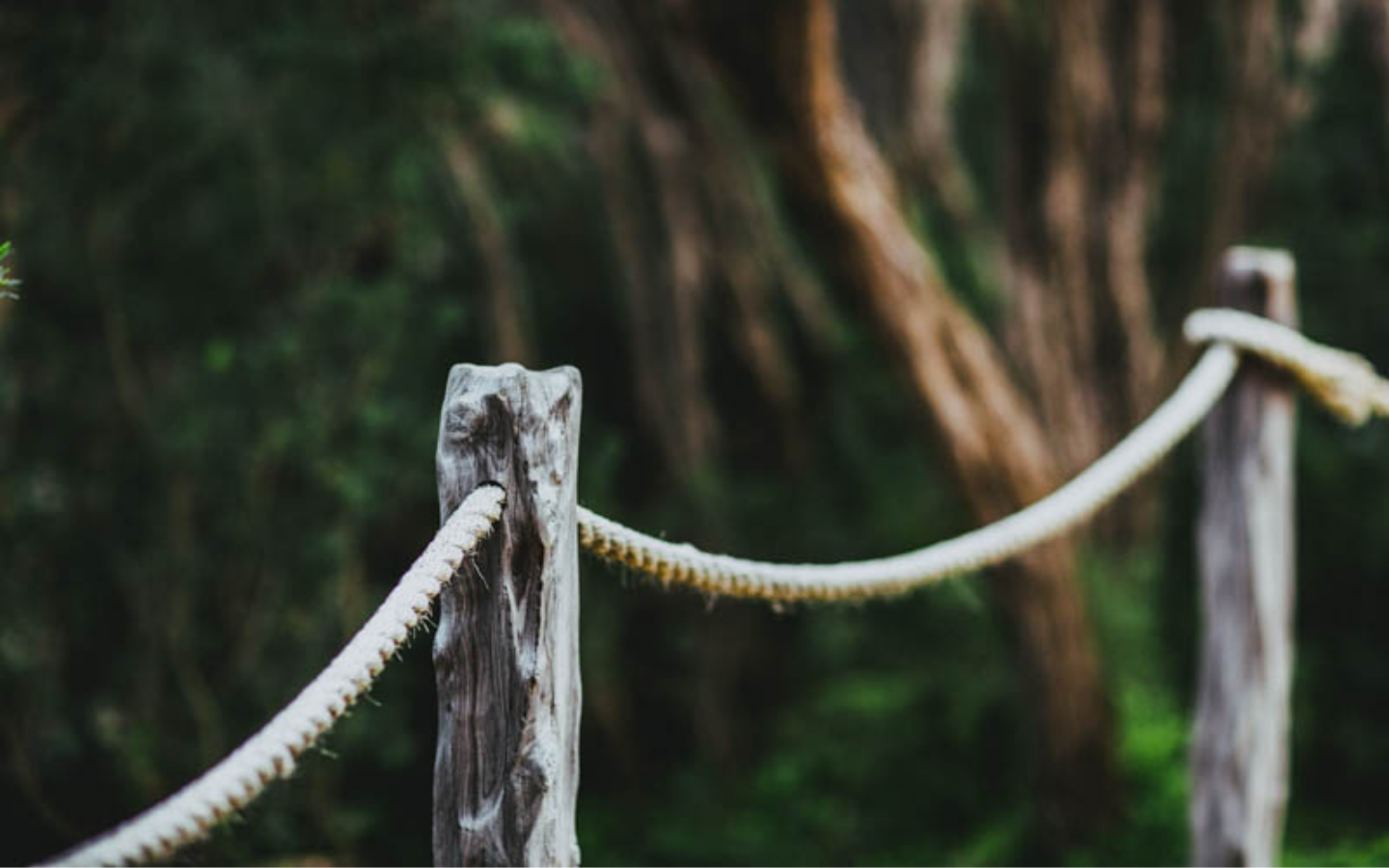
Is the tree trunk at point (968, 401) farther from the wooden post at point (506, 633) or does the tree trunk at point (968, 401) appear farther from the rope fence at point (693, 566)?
the wooden post at point (506, 633)

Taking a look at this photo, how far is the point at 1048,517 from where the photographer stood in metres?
1.99

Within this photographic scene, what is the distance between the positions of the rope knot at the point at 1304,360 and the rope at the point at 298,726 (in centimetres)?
185

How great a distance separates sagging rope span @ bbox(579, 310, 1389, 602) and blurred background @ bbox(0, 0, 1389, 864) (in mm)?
1506

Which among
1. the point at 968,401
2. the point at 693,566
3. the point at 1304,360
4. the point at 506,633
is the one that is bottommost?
the point at 506,633

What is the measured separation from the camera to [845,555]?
6840mm

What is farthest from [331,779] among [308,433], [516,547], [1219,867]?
[516,547]

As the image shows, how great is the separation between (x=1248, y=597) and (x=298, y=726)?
7.42ft

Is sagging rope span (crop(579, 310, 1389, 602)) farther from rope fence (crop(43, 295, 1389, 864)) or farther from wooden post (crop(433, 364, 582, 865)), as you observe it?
wooden post (crop(433, 364, 582, 865))

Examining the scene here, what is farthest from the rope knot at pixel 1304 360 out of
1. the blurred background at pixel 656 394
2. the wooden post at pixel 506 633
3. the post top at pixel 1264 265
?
the wooden post at pixel 506 633

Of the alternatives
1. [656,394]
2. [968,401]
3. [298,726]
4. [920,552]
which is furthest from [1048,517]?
[656,394]

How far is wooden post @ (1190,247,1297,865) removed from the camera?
255 centimetres

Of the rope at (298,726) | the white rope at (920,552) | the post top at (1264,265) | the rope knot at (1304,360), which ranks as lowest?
the rope at (298,726)

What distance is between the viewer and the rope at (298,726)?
0.89 meters

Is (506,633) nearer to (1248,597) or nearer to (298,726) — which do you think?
(298,726)
